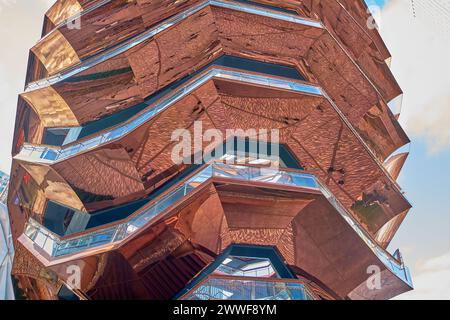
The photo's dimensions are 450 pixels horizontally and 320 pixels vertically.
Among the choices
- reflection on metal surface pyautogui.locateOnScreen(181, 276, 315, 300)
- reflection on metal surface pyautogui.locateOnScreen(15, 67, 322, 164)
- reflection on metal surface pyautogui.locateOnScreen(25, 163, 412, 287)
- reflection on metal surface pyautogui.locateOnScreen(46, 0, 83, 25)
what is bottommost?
reflection on metal surface pyautogui.locateOnScreen(181, 276, 315, 300)

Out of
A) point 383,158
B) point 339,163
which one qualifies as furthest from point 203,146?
point 383,158

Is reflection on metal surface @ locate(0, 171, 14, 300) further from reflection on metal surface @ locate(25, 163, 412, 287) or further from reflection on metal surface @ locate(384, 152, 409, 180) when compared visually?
reflection on metal surface @ locate(384, 152, 409, 180)

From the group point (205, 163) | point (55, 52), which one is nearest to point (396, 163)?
point (205, 163)

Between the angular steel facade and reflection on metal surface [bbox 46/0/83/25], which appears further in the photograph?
reflection on metal surface [bbox 46/0/83/25]

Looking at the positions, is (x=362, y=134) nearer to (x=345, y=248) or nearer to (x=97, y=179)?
(x=345, y=248)

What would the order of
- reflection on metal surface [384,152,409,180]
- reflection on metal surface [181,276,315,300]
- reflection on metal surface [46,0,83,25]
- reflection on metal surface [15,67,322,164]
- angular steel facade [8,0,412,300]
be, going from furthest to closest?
reflection on metal surface [46,0,83,25] < reflection on metal surface [384,152,409,180] < reflection on metal surface [15,67,322,164] < angular steel facade [8,0,412,300] < reflection on metal surface [181,276,315,300]

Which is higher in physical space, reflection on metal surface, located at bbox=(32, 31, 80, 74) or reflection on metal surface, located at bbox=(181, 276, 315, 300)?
reflection on metal surface, located at bbox=(32, 31, 80, 74)

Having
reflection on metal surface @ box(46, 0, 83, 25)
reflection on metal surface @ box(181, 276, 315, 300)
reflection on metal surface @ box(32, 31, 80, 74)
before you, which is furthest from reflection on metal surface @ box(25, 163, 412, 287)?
reflection on metal surface @ box(46, 0, 83, 25)

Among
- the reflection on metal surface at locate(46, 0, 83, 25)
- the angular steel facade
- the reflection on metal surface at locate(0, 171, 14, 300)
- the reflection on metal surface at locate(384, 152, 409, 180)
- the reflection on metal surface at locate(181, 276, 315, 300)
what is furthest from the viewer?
the reflection on metal surface at locate(46, 0, 83, 25)

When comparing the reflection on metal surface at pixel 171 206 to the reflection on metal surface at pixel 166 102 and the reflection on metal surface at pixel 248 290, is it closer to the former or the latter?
the reflection on metal surface at pixel 248 290
